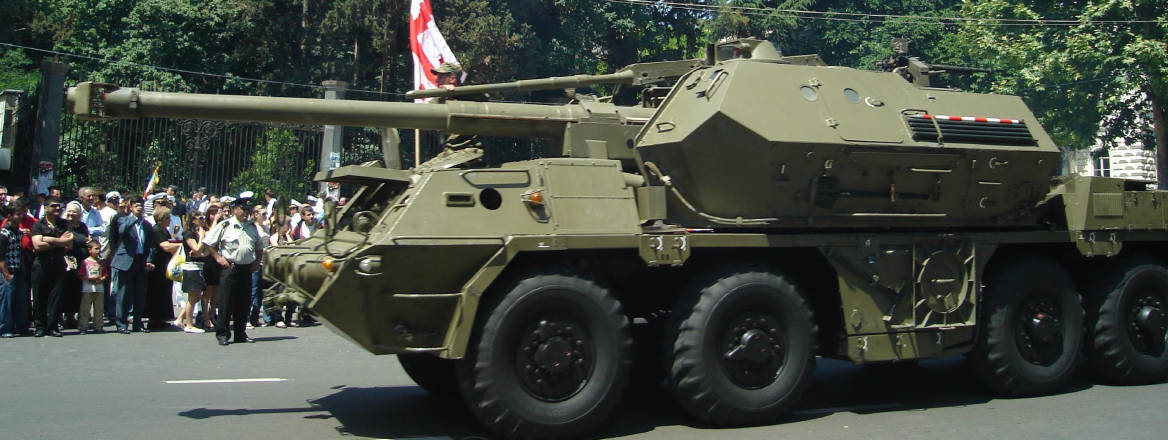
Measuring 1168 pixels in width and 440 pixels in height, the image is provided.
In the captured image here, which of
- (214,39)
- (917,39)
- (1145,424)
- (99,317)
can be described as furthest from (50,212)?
(917,39)

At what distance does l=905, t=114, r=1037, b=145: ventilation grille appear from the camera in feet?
26.9

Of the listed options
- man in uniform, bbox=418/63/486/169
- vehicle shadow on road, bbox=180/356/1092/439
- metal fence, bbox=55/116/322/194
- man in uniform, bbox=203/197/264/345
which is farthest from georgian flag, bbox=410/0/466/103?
vehicle shadow on road, bbox=180/356/1092/439

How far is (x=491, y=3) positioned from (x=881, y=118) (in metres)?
23.1

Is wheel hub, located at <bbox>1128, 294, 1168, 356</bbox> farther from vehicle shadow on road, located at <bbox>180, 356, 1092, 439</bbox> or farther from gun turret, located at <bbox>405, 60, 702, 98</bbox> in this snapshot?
gun turret, located at <bbox>405, 60, 702, 98</bbox>

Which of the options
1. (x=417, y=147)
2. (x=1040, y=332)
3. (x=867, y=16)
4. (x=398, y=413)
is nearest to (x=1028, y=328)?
(x=1040, y=332)

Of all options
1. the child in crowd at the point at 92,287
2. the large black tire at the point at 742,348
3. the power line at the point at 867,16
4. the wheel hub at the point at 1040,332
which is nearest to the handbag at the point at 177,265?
the child in crowd at the point at 92,287

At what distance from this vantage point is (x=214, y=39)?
2850cm

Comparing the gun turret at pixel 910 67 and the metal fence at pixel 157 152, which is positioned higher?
the gun turret at pixel 910 67

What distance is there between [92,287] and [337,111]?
6.71 metres

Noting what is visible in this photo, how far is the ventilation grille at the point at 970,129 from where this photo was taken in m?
8.20

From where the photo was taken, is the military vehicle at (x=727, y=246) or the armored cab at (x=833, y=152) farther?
the armored cab at (x=833, y=152)

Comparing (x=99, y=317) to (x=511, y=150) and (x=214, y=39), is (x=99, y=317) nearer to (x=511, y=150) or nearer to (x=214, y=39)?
(x=511, y=150)

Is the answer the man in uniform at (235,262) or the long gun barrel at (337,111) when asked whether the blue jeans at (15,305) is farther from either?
the long gun barrel at (337,111)

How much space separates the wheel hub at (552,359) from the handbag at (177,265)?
7749 mm
